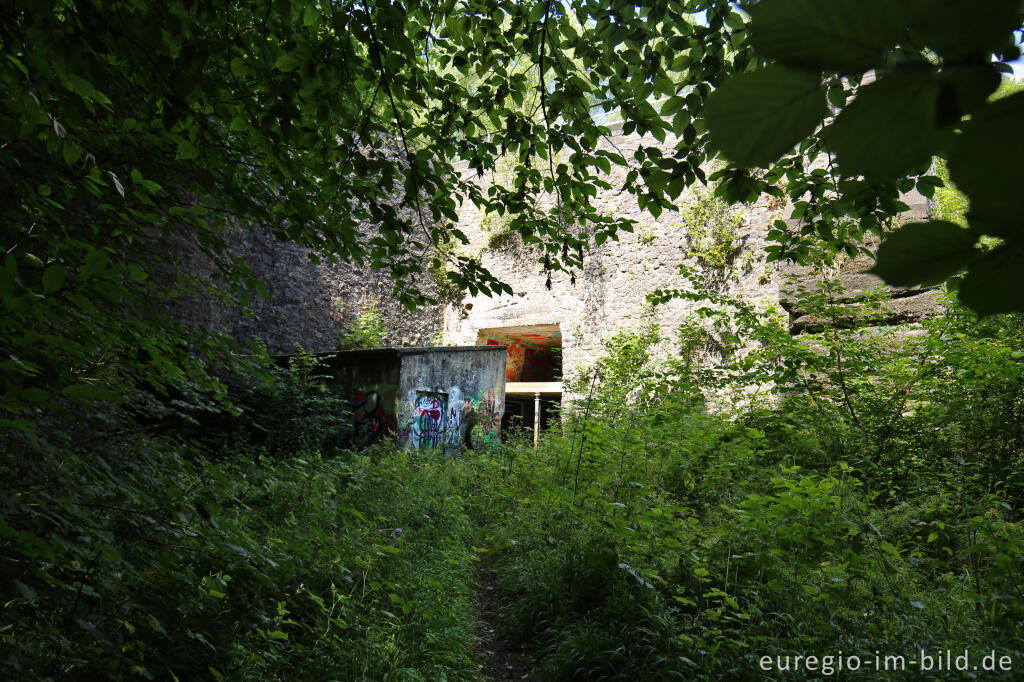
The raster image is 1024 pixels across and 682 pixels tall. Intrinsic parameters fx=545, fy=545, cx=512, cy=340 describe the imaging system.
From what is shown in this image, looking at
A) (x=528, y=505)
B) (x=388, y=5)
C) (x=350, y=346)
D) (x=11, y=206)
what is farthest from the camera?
(x=350, y=346)

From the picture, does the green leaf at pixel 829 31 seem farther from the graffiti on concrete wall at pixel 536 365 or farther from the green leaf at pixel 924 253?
the graffiti on concrete wall at pixel 536 365

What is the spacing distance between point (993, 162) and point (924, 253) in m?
0.06

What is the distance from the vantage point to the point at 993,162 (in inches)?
9.7

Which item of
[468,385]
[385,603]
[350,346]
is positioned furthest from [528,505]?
[350,346]

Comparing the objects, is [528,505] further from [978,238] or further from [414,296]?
[978,238]

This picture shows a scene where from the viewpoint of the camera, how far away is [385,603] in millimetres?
3217

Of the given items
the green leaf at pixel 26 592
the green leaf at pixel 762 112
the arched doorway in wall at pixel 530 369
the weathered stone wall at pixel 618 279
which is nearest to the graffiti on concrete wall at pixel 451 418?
the arched doorway in wall at pixel 530 369

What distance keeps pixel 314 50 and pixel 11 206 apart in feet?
4.08

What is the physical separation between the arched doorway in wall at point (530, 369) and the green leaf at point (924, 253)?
12.5 m

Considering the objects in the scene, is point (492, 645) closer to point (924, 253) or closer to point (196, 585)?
point (196, 585)

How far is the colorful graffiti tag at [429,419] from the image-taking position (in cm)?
1020

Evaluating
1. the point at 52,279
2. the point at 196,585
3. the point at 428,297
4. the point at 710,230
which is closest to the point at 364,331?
the point at 710,230

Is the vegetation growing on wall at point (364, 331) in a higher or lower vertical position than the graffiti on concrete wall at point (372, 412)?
higher

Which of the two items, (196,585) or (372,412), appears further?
(372,412)
